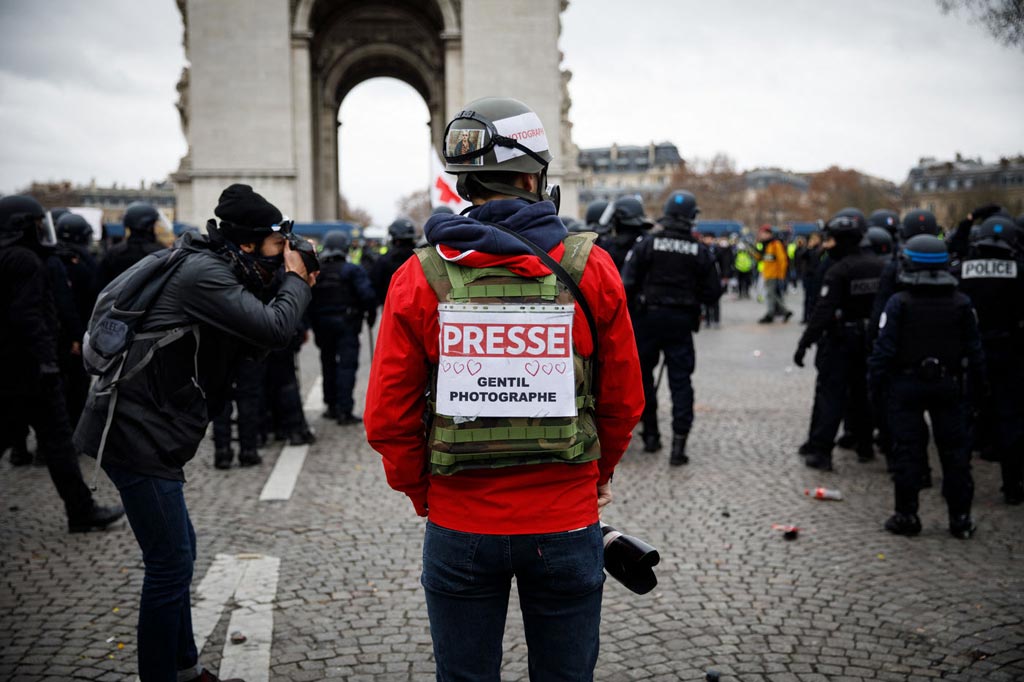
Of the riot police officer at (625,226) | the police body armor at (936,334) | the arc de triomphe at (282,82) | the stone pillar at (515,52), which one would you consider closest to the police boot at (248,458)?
the riot police officer at (625,226)

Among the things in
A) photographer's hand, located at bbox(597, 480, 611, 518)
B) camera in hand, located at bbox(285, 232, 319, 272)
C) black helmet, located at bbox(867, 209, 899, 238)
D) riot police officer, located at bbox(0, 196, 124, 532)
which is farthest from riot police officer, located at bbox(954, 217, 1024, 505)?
riot police officer, located at bbox(0, 196, 124, 532)

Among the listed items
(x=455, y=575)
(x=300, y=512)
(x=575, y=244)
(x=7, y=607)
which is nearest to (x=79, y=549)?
(x=7, y=607)

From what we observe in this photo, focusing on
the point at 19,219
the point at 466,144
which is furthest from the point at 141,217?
the point at 466,144

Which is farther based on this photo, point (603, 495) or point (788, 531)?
point (788, 531)

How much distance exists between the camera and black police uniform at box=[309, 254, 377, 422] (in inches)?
378

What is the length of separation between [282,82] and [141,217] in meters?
20.7

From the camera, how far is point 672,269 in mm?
7859

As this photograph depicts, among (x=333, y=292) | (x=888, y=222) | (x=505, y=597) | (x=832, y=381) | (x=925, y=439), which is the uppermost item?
(x=888, y=222)

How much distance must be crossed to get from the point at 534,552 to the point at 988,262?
568cm

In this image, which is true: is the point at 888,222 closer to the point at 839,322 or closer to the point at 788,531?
the point at 839,322

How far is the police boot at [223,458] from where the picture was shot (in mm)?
7700

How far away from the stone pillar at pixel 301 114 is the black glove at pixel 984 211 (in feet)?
69.6

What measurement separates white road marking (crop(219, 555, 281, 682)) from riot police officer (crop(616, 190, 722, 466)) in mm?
3811

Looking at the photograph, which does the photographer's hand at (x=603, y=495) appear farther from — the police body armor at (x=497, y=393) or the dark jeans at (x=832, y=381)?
the dark jeans at (x=832, y=381)
